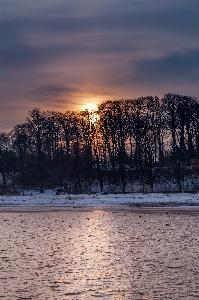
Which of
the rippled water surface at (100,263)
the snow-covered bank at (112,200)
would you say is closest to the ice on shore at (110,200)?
the snow-covered bank at (112,200)

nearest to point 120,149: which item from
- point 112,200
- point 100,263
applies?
point 112,200

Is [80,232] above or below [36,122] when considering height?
below

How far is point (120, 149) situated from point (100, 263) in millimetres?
57262

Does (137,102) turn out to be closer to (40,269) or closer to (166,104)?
(166,104)

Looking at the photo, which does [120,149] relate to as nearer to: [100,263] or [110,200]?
[110,200]

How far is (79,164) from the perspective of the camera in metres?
67.6

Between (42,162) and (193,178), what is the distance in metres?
23.1

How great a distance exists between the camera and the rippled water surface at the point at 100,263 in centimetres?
1086

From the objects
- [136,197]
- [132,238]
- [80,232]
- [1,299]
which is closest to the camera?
[1,299]

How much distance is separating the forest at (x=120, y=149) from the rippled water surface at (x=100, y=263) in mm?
44269

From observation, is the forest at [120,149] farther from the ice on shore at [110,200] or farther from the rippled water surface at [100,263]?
the rippled water surface at [100,263]

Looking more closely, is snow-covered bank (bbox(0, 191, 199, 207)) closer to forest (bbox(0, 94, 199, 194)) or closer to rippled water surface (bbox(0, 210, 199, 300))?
forest (bbox(0, 94, 199, 194))

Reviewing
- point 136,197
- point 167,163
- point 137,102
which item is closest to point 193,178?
point 167,163

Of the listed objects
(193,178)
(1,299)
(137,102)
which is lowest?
(1,299)
